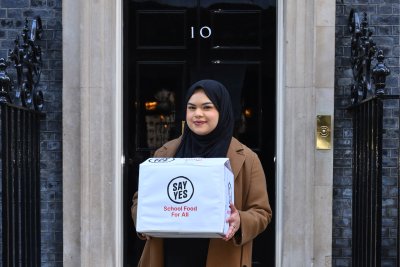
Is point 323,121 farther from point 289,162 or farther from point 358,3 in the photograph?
point 358,3

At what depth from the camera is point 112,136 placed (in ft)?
15.6

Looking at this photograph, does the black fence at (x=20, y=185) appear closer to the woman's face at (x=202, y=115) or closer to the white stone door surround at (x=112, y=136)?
the white stone door surround at (x=112, y=136)

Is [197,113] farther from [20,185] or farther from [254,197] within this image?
[20,185]

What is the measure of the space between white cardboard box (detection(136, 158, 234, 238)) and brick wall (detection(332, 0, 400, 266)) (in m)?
2.58

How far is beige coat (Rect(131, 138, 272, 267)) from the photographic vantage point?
8.17 ft

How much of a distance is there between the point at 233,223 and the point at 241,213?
0.23ft

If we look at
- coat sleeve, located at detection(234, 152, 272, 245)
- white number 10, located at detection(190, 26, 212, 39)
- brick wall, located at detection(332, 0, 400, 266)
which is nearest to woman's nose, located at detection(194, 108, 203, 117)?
coat sleeve, located at detection(234, 152, 272, 245)

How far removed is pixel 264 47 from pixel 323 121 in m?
0.85

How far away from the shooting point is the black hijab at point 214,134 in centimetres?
249

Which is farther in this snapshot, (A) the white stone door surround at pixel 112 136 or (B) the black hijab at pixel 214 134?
(A) the white stone door surround at pixel 112 136

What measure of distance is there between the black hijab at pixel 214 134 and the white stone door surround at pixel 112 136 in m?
2.21

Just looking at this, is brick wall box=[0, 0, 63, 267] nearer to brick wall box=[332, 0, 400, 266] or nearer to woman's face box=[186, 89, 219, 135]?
brick wall box=[332, 0, 400, 266]

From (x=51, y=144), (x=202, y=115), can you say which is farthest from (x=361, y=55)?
(x=51, y=144)

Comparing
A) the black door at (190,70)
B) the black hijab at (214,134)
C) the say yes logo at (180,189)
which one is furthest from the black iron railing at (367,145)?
the say yes logo at (180,189)
